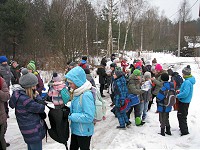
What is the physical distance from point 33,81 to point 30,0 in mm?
39656

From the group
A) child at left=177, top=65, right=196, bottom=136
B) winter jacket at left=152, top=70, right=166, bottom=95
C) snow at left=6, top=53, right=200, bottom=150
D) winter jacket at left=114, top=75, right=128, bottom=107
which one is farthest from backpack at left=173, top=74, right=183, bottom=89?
winter jacket at left=114, top=75, right=128, bottom=107

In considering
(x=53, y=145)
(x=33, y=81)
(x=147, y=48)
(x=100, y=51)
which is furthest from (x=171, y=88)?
(x=147, y=48)

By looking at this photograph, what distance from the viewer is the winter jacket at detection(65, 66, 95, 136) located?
124 inches

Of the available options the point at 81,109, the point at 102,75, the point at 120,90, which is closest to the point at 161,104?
the point at 120,90

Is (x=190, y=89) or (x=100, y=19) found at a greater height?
(x=100, y=19)

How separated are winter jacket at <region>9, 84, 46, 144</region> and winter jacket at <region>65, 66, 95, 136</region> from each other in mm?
554

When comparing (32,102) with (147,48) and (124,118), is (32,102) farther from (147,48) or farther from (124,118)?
(147,48)

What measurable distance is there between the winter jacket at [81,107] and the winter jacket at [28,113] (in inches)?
21.8

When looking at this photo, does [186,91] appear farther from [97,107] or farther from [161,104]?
[97,107]

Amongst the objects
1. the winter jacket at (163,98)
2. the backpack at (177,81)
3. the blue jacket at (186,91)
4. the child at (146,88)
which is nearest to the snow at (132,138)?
the child at (146,88)

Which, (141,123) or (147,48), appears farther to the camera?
(147,48)

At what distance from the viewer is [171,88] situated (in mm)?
5637

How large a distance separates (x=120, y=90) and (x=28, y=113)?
2.99 meters

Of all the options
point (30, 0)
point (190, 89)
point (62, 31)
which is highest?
point (30, 0)
